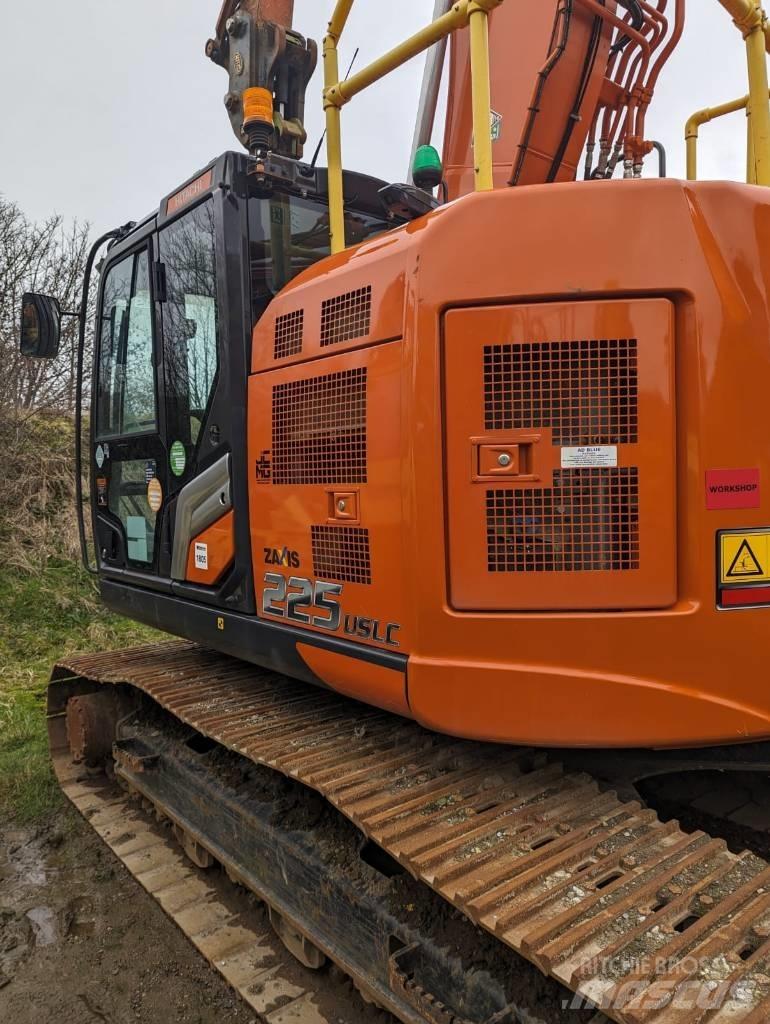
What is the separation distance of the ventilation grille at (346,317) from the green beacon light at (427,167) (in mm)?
1216

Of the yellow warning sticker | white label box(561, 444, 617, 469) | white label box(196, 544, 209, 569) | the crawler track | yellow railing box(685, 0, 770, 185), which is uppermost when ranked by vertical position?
yellow railing box(685, 0, 770, 185)

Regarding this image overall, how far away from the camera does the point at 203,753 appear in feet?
11.4

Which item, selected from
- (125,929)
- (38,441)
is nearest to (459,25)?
(125,929)

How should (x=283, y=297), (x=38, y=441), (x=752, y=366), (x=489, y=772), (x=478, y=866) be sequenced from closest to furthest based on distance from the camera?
(x=478, y=866) < (x=752, y=366) < (x=489, y=772) < (x=283, y=297) < (x=38, y=441)

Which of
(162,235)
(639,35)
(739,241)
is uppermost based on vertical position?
(639,35)

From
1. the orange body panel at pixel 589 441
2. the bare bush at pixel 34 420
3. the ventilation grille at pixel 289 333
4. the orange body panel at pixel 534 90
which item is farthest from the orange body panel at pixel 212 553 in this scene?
the bare bush at pixel 34 420

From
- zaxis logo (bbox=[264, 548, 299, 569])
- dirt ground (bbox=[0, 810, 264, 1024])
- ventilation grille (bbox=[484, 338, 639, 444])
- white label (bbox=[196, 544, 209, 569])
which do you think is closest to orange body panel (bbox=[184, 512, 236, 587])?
white label (bbox=[196, 544, 209, 569])

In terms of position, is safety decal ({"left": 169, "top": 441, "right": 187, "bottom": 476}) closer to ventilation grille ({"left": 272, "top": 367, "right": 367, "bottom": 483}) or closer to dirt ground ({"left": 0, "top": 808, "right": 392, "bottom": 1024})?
ventilation grille ({"left": 272, "top": 367, "right": 367, "bottom": 483})

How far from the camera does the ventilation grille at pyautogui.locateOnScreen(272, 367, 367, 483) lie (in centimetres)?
236

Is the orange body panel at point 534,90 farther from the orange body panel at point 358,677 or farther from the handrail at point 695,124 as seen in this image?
the orange body panel at point 358,677

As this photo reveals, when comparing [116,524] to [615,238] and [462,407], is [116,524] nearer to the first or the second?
[462,407]

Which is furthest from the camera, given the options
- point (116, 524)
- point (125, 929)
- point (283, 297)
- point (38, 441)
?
point (38, 441)

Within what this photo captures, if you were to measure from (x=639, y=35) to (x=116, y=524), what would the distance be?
3367mm

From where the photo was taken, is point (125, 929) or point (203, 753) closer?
point (125, 929)
